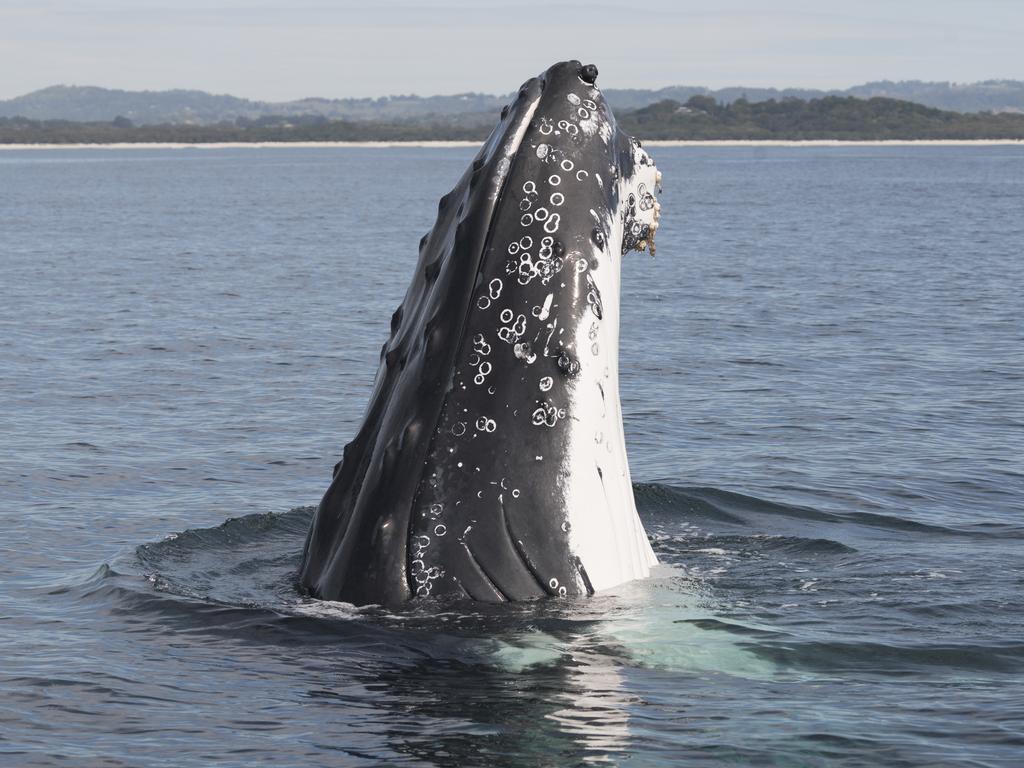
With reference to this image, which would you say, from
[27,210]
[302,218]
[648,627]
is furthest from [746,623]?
[27,210]

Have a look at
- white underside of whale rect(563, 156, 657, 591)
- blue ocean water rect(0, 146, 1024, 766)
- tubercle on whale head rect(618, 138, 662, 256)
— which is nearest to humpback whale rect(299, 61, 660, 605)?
white underside of whale rect(563, 156, 657, 591)

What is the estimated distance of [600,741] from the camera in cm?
609

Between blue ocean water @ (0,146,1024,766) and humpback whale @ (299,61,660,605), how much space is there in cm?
29

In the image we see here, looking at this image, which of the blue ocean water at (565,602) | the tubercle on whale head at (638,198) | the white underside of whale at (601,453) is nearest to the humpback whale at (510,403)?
the white underside of whale at (601,453)

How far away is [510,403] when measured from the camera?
250 inches

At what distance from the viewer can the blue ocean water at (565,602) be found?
6.39 m

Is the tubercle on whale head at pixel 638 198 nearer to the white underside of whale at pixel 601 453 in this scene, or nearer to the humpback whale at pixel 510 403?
the white underside of whale at pixel 601 453

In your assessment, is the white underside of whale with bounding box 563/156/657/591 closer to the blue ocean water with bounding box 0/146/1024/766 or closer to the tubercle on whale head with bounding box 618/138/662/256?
the tubercle on whale head with bounding box 618/138/662/256

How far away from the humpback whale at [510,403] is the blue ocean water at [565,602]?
29 cm

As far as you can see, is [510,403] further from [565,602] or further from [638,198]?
[638,198]

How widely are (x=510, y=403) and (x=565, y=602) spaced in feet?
2.89

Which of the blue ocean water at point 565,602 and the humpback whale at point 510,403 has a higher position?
the humpback whale at point 510,403

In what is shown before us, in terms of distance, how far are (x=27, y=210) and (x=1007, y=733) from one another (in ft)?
230

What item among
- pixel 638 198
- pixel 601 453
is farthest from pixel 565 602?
pixel 638 198
